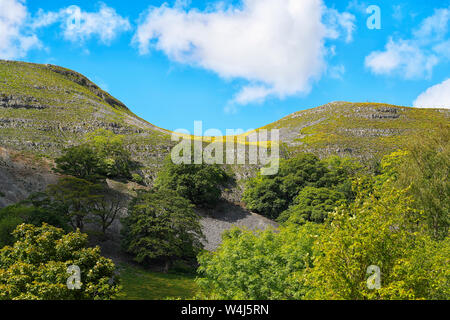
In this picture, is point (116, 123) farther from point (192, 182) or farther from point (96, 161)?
point (192, 182)

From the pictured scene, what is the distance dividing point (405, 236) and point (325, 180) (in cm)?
4233

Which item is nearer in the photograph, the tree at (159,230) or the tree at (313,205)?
the tree at (159,230)

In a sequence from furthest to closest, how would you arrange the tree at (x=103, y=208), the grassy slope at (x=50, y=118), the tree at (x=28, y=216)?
1. the grassy slope at (x=50, y=118)
2. the tree at (x=103, y=208)
3. the tree at (x=28, y=216)

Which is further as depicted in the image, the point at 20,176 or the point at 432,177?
the point at 20,176

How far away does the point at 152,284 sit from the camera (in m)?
26.4

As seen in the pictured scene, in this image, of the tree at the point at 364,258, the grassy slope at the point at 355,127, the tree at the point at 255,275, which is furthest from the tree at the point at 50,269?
the grassy slope at the point at 355,127

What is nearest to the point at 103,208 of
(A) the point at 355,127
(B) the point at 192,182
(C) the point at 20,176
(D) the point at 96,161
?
(C) the point at 20,176

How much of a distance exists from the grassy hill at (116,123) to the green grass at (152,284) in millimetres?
30717

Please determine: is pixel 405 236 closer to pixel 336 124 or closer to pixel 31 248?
pixel 31 248

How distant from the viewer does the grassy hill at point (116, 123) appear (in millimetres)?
65062

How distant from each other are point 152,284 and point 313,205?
2826cm

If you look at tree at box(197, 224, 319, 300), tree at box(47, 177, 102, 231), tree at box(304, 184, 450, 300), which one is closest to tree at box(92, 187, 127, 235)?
tree at box(47, 177, 102, 231)

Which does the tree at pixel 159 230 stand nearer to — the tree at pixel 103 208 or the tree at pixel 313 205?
the tree at pixel 103 208

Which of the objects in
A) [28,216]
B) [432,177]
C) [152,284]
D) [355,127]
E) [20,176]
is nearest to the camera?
[28,216]
